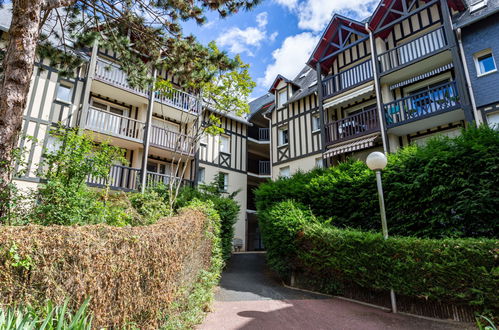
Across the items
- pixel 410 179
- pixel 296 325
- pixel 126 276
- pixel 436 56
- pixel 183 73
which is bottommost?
pixel 296 325

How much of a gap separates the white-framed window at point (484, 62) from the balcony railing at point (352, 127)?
13.3 feet

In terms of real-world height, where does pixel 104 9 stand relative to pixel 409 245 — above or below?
above

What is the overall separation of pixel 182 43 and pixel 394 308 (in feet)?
25.5

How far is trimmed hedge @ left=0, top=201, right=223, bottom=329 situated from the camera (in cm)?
252

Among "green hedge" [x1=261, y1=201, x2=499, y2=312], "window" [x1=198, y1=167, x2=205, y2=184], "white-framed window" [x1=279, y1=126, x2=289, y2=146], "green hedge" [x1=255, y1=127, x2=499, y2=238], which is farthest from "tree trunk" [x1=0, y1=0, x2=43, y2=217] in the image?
"white-framed window" [x1=279, y1=126, x2=289, y2=146]

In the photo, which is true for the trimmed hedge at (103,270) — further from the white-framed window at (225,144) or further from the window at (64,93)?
the white-framed window at (225,144)

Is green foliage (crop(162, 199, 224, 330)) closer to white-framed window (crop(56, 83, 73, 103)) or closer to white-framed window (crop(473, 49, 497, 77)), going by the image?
white-framed window (crop(56, 83, 73, 103))

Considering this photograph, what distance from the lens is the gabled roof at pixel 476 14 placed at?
1096cm

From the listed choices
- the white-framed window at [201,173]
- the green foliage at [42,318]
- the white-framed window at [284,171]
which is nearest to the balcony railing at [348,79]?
the white-framed window at [284,171]

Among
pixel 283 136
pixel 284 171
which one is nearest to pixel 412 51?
pixel 283 136

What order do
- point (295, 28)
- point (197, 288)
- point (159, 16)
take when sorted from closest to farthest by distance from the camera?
1. point (197, 288)
2. point (159, 16)
3. point (295, 28)

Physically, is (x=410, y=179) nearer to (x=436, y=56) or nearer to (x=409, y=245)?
(x=409, y=245)

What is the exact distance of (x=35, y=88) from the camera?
12016mm

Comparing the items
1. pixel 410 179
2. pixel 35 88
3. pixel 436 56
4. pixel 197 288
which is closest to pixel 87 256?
pixel 197 288
